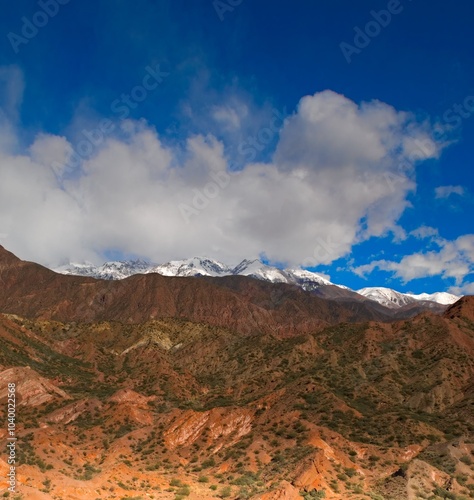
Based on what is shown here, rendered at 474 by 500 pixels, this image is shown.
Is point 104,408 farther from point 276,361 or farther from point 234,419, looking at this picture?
point 276,361

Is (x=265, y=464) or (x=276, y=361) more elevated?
(x=276, y=361)

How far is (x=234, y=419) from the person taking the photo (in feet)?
200

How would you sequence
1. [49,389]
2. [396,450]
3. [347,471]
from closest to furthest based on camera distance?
1. [347,471]
2. [396,450]
3. [49,389]

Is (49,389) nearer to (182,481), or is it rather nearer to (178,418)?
(178,418)

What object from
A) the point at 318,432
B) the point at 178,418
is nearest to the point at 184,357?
the point at 178,418

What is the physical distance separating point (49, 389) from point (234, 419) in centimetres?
3563

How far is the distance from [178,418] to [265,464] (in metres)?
19.9

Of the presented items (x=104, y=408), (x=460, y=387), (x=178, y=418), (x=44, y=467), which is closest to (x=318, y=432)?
(x=178, y=418)

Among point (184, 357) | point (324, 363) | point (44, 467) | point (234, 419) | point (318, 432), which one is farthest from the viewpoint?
point (184, 357)

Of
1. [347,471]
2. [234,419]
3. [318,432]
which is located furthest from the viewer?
[234,419]

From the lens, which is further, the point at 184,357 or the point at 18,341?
the point at 184,357

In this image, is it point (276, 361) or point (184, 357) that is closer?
point (276, 361)

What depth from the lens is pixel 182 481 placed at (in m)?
43.1

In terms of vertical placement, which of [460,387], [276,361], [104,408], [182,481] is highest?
[276,361]
